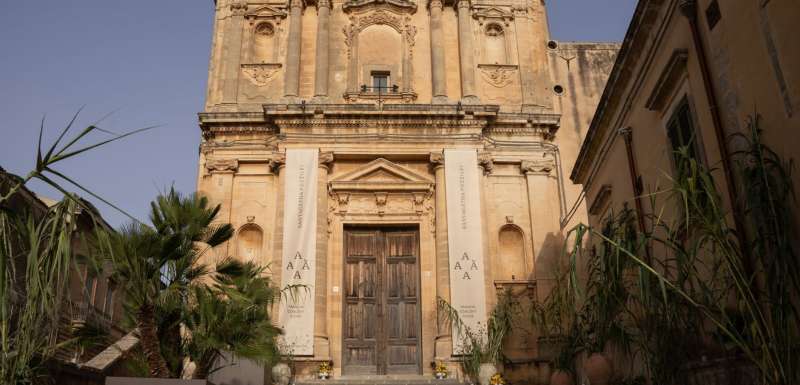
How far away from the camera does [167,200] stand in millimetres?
10602

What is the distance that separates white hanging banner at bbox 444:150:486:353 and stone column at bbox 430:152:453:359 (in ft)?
0.45

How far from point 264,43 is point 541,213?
935cm

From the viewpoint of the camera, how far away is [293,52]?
20.1 m

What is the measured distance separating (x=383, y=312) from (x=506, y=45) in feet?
28.9

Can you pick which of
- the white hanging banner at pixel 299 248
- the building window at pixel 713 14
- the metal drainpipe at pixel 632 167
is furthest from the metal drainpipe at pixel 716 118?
the white hanging banner at pixel 299 248

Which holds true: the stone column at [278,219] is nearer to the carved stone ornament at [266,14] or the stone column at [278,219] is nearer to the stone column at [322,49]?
the stone column at [322,49]

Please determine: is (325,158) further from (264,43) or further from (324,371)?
(324,371)

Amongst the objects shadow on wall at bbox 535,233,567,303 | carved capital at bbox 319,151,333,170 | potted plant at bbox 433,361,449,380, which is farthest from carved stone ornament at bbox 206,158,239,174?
shadow on wall at bbox 535,233,567,303

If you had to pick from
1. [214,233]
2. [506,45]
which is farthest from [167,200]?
[506,45]

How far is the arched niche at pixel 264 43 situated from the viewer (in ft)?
67.5

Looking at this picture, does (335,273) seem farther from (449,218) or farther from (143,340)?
(143,340)

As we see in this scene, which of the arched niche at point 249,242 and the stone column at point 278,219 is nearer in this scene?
the stone column at point 278,219

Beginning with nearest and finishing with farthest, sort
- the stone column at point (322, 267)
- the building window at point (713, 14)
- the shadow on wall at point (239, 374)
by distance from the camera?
the building window at point (713, 14), the shadow on wall at point (239, 374), the stone column at point (322, 267)

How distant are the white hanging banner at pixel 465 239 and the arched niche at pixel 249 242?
4.85 m
